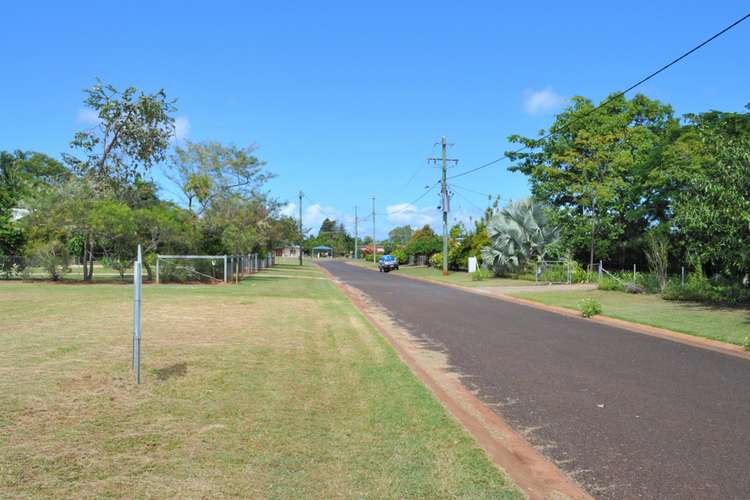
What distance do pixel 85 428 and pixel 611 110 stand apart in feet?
139

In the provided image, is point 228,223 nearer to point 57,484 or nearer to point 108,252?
point 108,252

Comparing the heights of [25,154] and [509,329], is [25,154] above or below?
above

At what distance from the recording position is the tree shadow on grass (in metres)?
7.52

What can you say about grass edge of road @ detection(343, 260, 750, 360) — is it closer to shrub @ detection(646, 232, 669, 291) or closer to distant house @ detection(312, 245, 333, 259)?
shrub @ detection(646, 232, 669, 291)

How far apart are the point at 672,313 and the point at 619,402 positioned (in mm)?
11840

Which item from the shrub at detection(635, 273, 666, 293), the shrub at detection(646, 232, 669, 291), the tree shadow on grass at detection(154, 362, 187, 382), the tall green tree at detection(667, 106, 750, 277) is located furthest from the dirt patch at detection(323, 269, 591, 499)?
the shrub at detection(635, 273, 666, 293)

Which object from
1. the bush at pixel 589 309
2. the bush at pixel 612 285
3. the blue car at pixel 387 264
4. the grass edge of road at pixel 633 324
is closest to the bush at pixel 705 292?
the grass edge of road at pixel 633 324

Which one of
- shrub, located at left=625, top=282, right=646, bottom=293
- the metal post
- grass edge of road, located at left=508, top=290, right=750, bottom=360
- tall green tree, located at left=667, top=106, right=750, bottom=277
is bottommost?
grass edge of road, located at left=508, top=290, right=750, bottom=360

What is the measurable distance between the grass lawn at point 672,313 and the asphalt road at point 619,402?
5.44 ft

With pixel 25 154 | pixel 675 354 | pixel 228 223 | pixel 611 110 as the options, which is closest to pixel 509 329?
pixel 675 354

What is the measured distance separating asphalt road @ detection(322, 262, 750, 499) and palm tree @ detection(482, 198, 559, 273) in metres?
24.0

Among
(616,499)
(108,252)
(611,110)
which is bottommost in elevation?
(616,499)

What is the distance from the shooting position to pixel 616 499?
170 inches

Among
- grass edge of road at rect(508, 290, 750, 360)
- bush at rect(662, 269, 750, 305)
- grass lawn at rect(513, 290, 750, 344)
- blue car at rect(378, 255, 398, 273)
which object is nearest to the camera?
grass edge of road at rect(508, 290, 750, 360)
